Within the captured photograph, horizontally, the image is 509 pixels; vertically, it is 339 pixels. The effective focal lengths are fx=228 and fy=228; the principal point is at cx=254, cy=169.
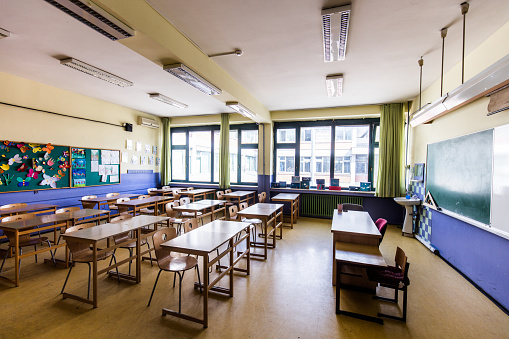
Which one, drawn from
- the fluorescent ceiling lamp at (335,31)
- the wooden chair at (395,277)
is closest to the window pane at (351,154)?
the fluorescent ceiling lamp at (335,31)

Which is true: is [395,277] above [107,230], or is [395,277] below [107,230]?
below

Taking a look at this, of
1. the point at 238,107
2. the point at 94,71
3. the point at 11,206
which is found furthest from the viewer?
the point at 238,107

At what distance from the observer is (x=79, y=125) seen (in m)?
5.67

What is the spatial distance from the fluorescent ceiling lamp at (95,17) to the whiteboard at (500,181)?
4305 millimetres

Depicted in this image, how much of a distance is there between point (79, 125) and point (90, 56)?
2827 mm

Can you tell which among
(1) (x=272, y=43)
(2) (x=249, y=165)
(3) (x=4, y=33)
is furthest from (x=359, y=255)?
(2) (x=249, y=165)

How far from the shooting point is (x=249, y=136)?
25.8 feet

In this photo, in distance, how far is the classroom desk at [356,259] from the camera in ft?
7.68

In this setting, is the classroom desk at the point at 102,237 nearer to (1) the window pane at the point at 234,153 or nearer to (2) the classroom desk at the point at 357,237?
(2) the classroom desk at the point at 357,237

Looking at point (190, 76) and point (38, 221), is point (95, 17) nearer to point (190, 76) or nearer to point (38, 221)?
point (190, 76)

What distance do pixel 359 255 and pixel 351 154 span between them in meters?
4.91

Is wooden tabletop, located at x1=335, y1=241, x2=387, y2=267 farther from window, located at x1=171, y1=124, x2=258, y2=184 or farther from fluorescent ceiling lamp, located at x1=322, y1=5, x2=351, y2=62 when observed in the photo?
window, located at x1=171, y1=124, x2=258, y2=184

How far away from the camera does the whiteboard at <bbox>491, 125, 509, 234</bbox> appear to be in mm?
2570

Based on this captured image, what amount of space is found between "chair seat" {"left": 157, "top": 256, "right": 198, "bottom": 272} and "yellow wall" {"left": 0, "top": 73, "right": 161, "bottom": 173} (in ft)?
14.8
